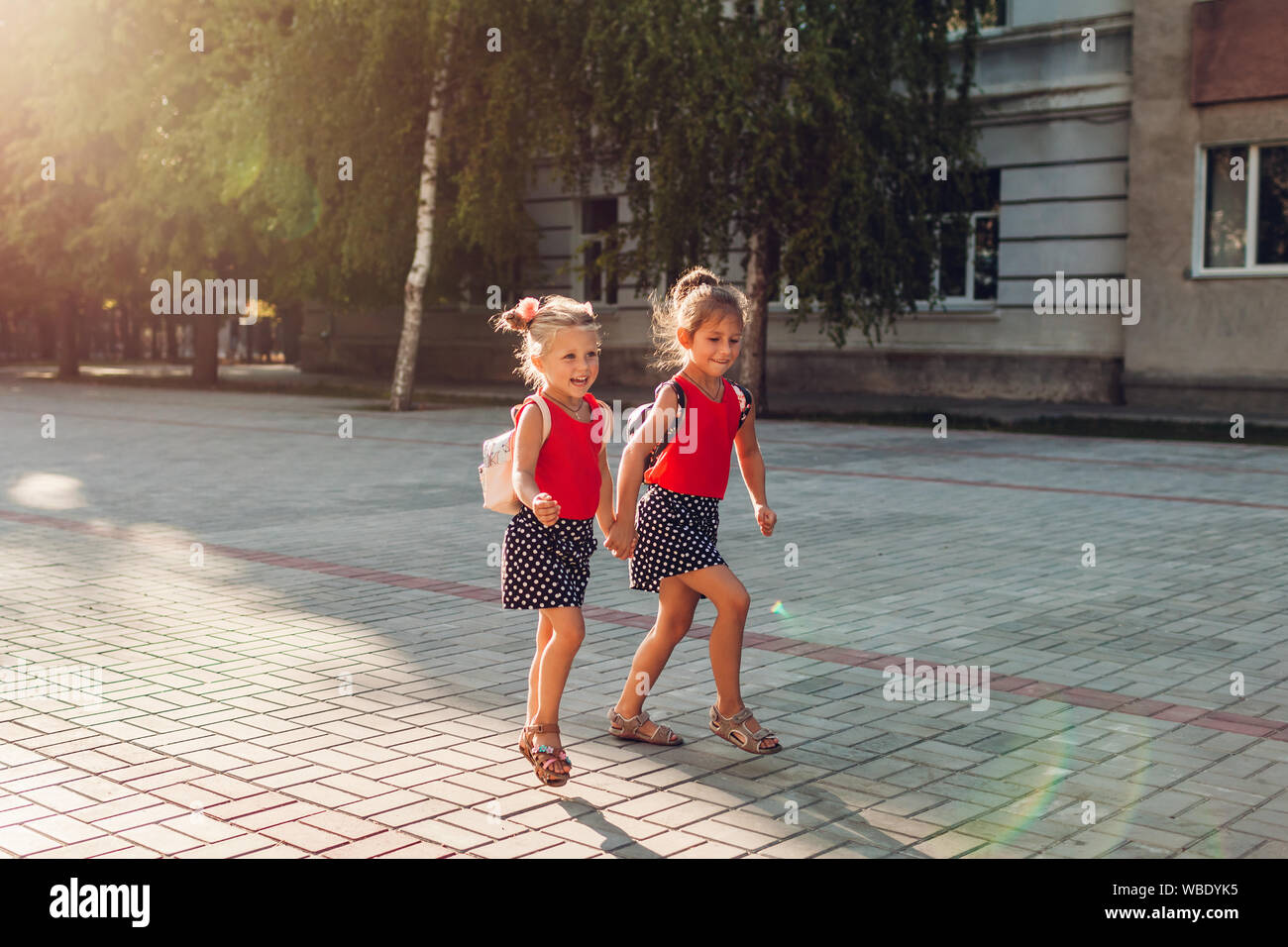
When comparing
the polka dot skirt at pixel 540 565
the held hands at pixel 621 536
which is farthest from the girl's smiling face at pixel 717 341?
the polka dot skirt at pixel 540 565

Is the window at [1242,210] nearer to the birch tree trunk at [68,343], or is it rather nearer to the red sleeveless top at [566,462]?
the red sleeveless top at [566,462]

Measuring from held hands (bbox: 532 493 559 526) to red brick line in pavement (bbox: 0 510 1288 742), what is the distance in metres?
2.53

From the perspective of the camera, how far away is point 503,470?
16.3 ft

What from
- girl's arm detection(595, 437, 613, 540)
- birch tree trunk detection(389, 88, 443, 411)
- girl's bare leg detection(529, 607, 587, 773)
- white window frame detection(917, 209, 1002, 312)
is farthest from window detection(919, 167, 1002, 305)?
girl's bare leg detection(529, 607, 587, 773)

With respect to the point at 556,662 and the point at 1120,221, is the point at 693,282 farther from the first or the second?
the point at 1120,221

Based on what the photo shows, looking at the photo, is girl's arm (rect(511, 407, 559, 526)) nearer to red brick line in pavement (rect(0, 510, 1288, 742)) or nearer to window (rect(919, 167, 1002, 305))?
red brick line in pavement (rect(0, 510, 1288, 742))

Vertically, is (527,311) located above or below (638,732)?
above

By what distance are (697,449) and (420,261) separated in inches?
754

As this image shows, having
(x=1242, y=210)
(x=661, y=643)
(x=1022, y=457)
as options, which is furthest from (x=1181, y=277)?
Result: (x=661, y=643)

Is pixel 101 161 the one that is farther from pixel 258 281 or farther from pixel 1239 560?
pixel 1239 560

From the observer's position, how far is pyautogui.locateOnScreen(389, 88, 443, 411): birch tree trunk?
2309 centimetres

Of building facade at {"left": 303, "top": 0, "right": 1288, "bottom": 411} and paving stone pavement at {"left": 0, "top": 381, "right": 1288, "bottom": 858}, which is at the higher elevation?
building facade at {"left": 303, "top": 0, "right": 1288, "bottom": 411}

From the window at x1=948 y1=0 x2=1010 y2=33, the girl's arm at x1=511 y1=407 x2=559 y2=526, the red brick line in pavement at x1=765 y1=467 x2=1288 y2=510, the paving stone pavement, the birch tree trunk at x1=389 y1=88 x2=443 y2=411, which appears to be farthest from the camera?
the birch tree trunk at x1=389 y1=88 x2=443 y2=411
